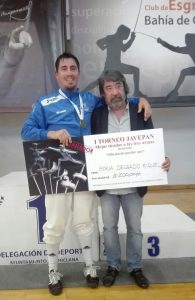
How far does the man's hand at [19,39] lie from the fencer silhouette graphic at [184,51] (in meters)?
1.63

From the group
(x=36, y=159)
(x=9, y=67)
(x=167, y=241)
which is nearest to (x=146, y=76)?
(x=9, y=67)

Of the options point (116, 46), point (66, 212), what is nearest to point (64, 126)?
point (66, 212)

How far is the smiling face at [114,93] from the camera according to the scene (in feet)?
7.04

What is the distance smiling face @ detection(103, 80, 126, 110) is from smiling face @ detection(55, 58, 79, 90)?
0.65ft

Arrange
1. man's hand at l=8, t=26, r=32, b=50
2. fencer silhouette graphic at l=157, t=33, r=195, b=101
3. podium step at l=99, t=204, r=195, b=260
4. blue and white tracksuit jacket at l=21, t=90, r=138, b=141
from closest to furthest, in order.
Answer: blue and white tracksuit jacket at l=21, t=90, r=138, b=141 < podium step at l=99, t=204, r=195, b=260 < man's hand at l=8, t=26, r=32, b=50 < fencer silhouette graphic at l=157, t=33, r=195, b=101

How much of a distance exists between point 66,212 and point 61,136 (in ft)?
1.71

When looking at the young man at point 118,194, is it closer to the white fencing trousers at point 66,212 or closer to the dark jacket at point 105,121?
the dark jacket at point 105,121

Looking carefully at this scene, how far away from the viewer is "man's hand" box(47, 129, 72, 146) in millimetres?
2059

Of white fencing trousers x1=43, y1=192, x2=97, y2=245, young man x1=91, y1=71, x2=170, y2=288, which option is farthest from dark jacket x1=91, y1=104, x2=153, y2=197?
white fencing trousers x1=43, y1=192, x2=97, y2=245

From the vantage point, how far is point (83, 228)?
7.54 feet

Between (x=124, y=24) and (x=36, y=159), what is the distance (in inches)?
112

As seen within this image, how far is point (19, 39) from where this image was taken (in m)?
4.36

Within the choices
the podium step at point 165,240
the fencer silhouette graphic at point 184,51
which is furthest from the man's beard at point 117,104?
the fencer silhouette graphic at point 184,51

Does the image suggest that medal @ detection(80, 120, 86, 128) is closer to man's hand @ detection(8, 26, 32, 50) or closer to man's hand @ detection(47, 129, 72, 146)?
man's hand @ detection(47, 129, 72, 146)
